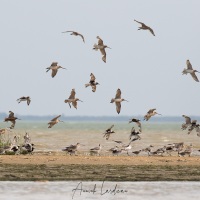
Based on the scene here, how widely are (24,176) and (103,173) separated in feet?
8.79

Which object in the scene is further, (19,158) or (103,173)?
(19,158)

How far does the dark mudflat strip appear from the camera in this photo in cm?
2573

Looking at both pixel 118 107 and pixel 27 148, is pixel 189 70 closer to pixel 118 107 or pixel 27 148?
pixel 118 107

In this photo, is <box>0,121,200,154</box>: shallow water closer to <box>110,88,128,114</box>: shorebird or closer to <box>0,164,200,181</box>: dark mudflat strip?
<box>0,164,200,181</box>: dark mudflat strip

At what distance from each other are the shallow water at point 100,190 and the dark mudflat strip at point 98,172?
1.12m

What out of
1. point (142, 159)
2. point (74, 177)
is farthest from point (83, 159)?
point (74, 177)

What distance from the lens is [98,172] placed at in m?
27.2

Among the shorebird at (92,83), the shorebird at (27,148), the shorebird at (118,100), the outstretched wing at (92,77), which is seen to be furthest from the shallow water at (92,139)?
the shorebird at (118,100)

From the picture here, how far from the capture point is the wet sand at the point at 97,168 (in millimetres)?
25969

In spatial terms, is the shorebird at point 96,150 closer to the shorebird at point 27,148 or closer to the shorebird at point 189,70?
the shorebird at point 27,148

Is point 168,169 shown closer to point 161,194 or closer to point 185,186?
point 185,186

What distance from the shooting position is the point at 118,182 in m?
24.8

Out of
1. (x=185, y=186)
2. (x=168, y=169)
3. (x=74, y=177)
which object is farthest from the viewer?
(x=168, y=169)

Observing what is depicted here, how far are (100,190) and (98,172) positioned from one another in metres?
4.58
